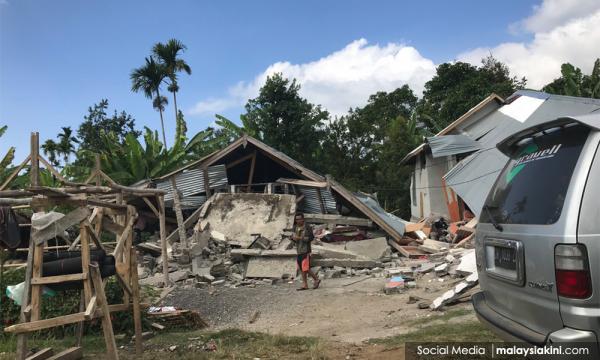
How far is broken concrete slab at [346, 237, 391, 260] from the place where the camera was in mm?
12848

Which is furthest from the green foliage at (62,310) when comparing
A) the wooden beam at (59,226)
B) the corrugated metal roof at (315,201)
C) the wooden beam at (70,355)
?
the corrugated metal roof at (315,201)

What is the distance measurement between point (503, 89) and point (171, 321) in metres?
26.4

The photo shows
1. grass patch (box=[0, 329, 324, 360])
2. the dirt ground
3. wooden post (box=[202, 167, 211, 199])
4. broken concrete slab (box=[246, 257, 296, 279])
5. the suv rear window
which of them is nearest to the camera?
the suv rear window

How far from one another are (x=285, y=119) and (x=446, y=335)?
82.5ft

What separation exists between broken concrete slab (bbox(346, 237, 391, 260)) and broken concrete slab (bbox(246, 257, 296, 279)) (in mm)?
2153

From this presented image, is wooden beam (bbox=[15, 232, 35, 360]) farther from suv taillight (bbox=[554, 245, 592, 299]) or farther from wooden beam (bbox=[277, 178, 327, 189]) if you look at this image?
wooden beam (bbox=[277, 178, 327, 189])

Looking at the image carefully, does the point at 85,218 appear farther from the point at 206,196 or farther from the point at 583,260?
the point at 206,196

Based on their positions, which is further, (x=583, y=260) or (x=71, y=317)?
(x=71, y=317)

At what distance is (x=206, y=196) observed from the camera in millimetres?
15836

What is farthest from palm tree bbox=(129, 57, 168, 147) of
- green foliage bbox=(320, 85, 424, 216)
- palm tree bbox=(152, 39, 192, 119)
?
green foliage bbox=(320, 85, 424, 216)

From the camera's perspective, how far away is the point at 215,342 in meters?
5.80

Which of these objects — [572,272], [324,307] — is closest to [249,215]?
[324,307]

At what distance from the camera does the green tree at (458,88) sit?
28.2 meters

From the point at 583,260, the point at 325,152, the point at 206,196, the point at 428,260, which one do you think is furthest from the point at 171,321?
the point at 325,152
